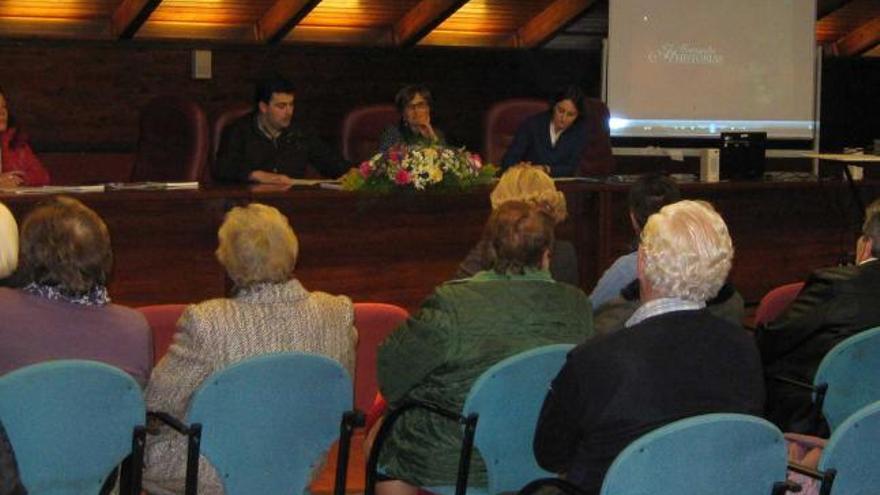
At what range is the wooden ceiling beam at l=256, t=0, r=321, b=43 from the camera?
8.83 meters

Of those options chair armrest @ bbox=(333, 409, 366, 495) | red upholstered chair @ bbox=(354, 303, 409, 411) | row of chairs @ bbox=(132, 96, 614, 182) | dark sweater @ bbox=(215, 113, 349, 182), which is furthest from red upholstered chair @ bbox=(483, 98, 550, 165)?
chair armrest @ bbox=(333, 409, 366, 495)

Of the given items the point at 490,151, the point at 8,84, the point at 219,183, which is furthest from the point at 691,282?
the point at 8,84

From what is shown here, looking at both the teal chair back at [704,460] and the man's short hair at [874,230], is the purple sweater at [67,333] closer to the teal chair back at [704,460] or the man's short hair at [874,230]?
the teal chair back at [704,460]

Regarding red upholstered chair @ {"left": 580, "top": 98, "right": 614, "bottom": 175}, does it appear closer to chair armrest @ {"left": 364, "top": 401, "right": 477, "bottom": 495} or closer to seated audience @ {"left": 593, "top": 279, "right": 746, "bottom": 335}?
seated audience @ {"left": 593, "top": 279, "right": 746, "bottom": 335}

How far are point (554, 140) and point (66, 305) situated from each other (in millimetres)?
4330

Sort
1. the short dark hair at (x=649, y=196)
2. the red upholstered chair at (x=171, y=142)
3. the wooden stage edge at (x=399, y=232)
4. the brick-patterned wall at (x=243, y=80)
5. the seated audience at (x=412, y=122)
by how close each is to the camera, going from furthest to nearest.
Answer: the brick-patterned wall at (x=243, y=80) < the red upholstered chair at (x=171, y=142) < the seated audience at (x=412, y=122) < the wooden stage edge at (x=399, y=232) < the short dark hair at (x=649, y=196)

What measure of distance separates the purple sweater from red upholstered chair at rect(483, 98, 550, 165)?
4.97 m

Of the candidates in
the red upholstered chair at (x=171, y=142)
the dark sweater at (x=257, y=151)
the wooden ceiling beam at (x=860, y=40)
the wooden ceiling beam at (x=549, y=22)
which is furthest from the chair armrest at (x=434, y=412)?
the wooden ceiling beam at (x=860, y=40)

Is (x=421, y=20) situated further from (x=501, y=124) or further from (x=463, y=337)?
(x=463, y=337)

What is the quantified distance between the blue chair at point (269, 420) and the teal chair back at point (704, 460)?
2.93ft

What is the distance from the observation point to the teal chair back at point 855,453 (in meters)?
2.75

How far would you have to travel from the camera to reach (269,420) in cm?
316

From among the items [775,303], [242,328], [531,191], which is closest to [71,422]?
[242,328]

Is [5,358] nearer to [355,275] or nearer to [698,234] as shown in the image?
[698,234]
